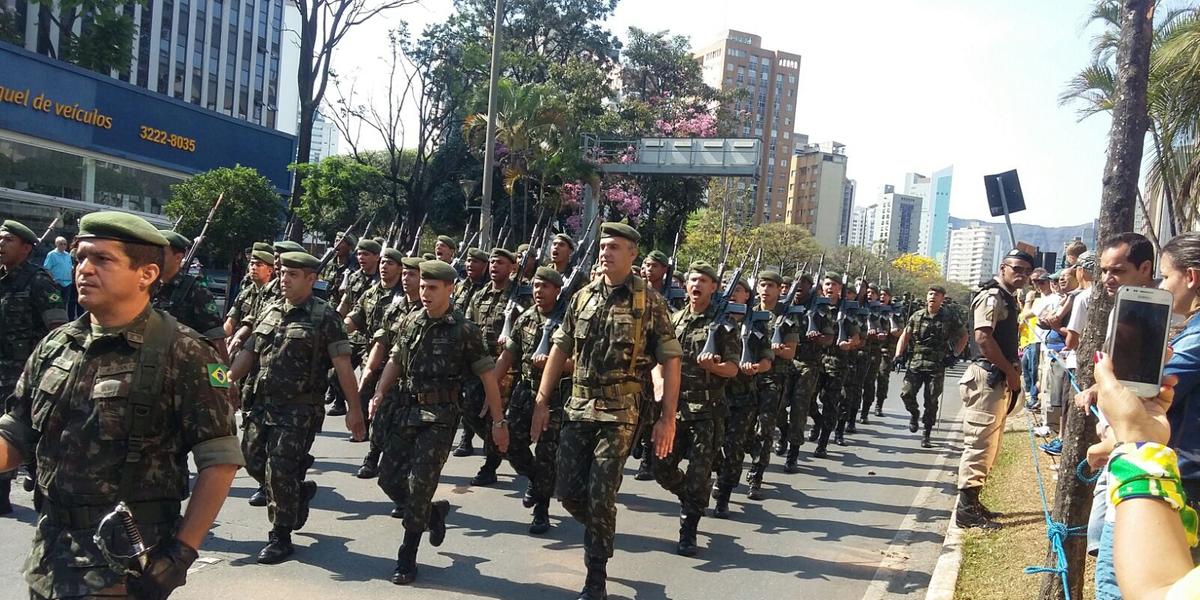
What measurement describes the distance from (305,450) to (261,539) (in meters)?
0.80

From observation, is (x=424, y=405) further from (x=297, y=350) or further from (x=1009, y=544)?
(x=1009, y=544)

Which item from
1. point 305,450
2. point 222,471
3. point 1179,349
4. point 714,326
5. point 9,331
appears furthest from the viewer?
point 714,326

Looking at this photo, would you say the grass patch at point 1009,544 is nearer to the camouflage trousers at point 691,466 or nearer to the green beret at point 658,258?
the camouflage trousers at point 691,466

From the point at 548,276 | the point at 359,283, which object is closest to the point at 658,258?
the point at 548,276

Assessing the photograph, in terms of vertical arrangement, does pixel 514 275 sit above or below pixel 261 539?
above

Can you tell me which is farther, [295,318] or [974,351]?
[974,351]

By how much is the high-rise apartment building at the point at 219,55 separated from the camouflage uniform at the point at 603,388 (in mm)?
48456

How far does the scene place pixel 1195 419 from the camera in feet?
10.2

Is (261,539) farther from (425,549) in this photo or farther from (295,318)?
(295,318)

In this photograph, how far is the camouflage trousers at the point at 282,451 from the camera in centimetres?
551

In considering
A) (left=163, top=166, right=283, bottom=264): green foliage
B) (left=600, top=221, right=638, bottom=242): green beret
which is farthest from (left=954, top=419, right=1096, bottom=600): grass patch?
(left=163, top=166, right=283, bottom=264): green foliage

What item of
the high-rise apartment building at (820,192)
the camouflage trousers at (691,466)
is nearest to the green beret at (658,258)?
the camouflage trousers at (691,466)

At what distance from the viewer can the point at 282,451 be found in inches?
218

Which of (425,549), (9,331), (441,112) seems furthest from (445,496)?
(441,112)
